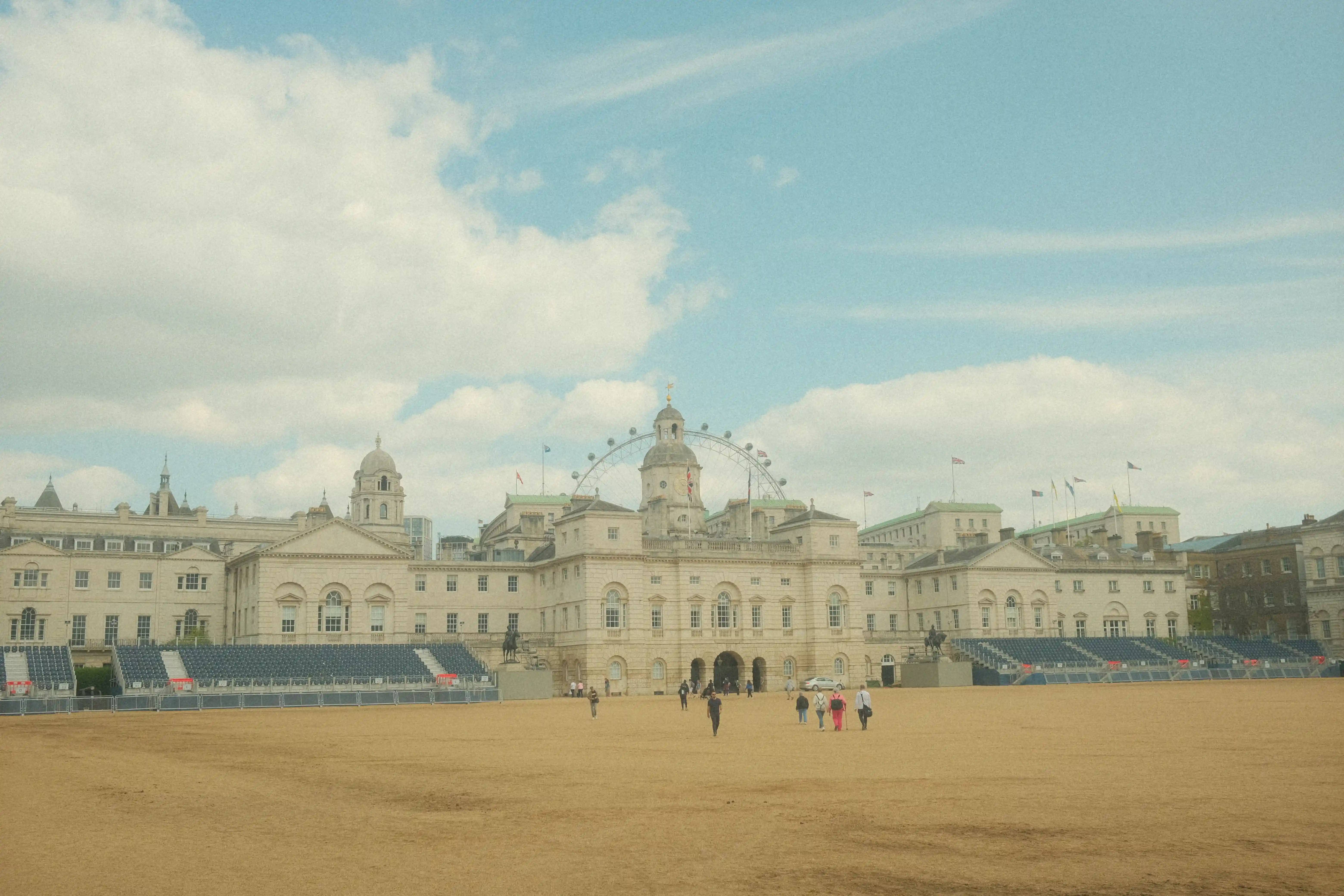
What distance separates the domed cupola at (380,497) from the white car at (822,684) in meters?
46.9

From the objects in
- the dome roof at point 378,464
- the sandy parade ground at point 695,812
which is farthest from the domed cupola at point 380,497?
the sandy parade ground at point 695,812

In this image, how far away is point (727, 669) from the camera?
95.8 metres

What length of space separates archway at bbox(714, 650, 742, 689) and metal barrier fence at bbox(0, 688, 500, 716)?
87.6 feet

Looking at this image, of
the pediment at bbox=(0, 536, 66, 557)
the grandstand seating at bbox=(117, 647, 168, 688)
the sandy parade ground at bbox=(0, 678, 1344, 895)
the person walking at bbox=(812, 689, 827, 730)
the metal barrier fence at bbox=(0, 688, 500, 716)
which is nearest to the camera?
the sandy parade ground at bbox=(0, 678, 1344, 895)

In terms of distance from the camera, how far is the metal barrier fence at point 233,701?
6056cm

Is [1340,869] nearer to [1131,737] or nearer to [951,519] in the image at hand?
[1131,737]

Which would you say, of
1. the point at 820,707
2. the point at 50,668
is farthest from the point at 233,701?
the point at 820,707

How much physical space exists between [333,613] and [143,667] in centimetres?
1460

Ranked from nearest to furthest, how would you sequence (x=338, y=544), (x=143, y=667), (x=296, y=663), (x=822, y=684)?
Answer: (x=143, y=667) → (x=296, y=663) → (x=338, y=544) → (x=822, y=684)

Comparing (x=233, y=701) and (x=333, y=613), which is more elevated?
(x=333, y=613)

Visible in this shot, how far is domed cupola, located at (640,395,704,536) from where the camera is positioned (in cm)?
11500

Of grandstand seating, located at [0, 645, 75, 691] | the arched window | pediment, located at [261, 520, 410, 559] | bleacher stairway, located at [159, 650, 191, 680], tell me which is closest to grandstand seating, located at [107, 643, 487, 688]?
bleacher stairway, located at [159, 650, 191, 680]

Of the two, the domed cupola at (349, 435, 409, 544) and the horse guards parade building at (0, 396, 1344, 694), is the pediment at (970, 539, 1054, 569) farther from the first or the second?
the domed cupola at (349, 435, 409, 544)

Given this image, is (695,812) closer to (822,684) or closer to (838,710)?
(838,710)
